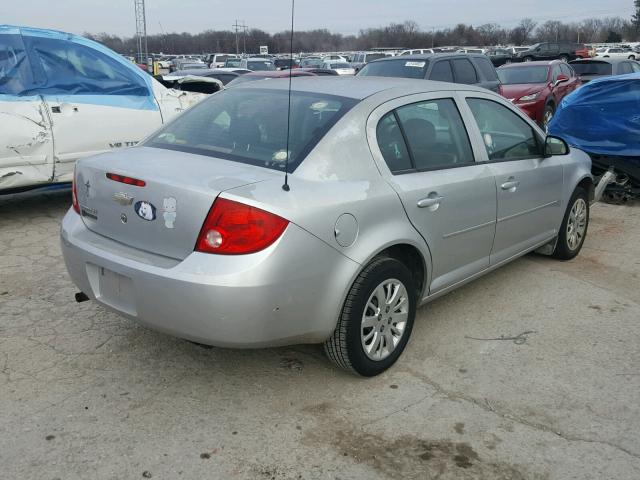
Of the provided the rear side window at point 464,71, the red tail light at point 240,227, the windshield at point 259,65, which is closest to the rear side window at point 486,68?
the rear side window at point 464,71

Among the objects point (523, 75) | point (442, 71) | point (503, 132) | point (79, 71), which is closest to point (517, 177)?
point (503, 132)

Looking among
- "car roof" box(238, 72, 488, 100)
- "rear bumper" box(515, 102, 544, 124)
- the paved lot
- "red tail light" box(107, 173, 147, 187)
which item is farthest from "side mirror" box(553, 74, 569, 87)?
"red tail light" box(107, 173, 147, 187)

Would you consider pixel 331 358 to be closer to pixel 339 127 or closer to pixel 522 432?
pixel 522 432

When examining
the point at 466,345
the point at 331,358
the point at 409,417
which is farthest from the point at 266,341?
the point at 466,345

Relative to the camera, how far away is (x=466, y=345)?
12.4ft

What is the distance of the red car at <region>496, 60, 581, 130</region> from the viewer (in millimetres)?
12617

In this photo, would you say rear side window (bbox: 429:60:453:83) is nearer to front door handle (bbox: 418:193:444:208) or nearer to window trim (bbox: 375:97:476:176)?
window trim (bbox: 375:97:476:176)

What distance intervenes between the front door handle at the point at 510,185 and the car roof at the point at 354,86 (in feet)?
2.28

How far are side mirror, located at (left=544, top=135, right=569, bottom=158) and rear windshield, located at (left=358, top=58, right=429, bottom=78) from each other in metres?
5.91

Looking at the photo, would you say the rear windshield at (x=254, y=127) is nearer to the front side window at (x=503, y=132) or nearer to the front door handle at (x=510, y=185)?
the front side window at (x=503, y=132)

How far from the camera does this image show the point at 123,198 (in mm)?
3031

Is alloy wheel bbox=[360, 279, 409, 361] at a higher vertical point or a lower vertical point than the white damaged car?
lower

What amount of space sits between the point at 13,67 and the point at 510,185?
463 centimetres

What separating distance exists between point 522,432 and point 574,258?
9.76 ft
